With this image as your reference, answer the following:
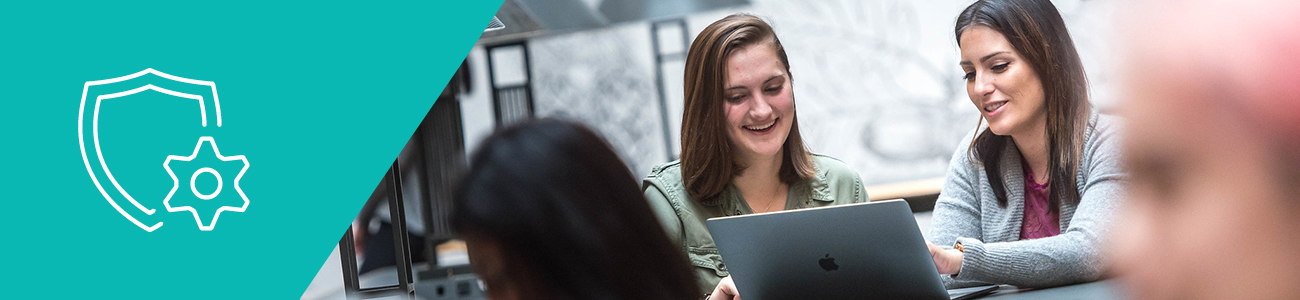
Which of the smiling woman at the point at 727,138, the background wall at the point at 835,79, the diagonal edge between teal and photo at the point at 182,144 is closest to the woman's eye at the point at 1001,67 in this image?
the smiling woman at the point at 727,138

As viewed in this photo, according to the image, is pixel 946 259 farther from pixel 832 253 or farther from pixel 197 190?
pixel 197 190

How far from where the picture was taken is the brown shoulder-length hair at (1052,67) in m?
1.36

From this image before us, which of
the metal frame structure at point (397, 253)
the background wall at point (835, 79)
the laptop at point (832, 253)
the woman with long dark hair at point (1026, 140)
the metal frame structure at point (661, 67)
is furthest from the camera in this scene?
the metal frame structure at point (661, 67)

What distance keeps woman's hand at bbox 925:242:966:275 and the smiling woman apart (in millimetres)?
437

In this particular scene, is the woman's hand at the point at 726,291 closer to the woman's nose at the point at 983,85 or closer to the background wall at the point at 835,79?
the woman's nose at the point at 983,85

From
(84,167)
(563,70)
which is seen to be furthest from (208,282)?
(563,70)

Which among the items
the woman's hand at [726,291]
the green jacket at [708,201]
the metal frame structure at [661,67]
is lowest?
the woman's hand at [726,291]

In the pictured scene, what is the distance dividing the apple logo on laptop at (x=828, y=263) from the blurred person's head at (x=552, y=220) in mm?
461

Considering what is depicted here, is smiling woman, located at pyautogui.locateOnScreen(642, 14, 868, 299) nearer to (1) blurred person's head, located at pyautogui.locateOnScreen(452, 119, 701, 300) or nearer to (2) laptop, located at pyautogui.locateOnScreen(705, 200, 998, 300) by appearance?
(2) laptop, located at pyautogui.locateOnScreen(705, 200, 998, 300)

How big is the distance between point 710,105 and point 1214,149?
108cm

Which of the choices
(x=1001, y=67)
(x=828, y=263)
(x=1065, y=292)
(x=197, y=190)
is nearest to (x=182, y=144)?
(x=197, y=190)

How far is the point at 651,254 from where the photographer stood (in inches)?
26.3

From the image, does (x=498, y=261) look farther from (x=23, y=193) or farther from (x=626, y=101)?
(x=626, y=101)

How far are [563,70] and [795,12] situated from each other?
2.39 ft
